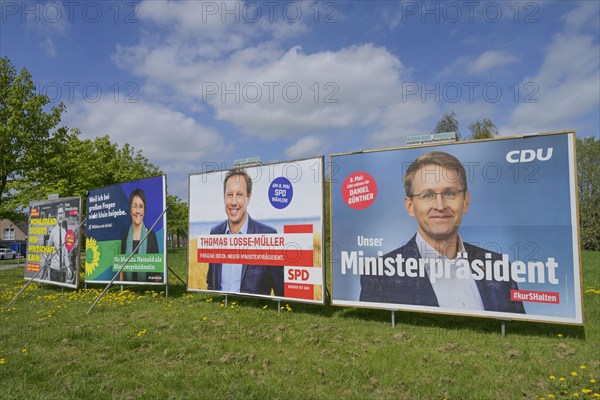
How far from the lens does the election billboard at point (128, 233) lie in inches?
473

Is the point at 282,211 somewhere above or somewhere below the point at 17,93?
below

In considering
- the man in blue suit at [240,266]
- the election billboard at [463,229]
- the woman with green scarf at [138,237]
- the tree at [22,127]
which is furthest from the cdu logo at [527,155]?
the tree at [22,127]

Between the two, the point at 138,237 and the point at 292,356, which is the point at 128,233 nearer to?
the point at 138,237

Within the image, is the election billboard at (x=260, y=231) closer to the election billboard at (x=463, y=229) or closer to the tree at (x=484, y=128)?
the election billboard at (x=463, y=229)

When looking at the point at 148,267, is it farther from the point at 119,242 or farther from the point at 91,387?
the point at 91,387

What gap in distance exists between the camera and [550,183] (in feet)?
23.0

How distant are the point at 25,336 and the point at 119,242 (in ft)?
17.1

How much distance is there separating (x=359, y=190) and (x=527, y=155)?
3.09m

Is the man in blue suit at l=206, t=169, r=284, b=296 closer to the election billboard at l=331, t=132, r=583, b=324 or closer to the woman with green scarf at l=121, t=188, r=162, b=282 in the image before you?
the election billboard at l=331, t=132, r=583, b=324

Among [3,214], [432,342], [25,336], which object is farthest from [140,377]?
[3,214]

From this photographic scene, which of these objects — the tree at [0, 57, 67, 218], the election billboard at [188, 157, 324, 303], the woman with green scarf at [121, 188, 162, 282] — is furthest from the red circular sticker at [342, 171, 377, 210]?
the tree at [0, 57, 67, 218]

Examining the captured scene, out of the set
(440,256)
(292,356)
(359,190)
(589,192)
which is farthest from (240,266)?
(589,192)

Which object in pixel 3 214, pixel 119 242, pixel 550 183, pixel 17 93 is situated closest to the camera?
pixel 550 183

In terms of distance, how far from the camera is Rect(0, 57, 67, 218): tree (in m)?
19.2
